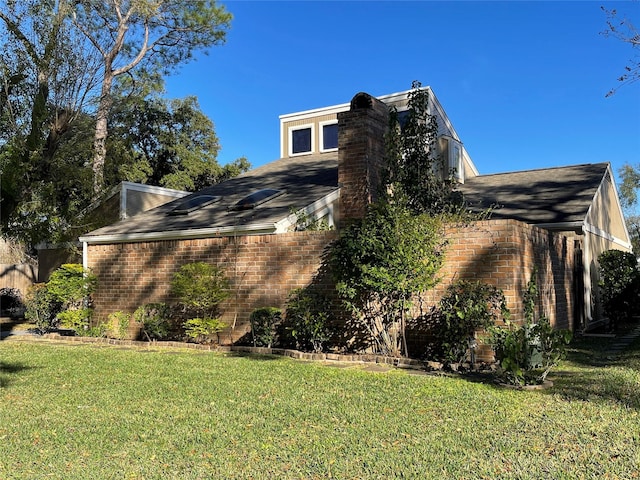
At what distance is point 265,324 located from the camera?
984cm

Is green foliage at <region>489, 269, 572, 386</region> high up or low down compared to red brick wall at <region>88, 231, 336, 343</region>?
down

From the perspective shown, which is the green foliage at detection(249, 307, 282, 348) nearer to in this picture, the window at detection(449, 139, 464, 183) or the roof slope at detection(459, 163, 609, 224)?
the roof slope at detection(459, 163, 609, 224)

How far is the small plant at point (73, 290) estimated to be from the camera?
12.4m

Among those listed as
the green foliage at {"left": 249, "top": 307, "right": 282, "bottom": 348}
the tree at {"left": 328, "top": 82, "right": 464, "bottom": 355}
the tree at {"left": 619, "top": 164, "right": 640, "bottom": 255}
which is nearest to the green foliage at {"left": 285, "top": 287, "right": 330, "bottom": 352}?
the green foliage at {"left": 249, "top": 307, "right": 282, "bottom": 348}

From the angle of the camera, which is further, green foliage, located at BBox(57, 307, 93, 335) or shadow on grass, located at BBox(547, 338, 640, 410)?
green foliage, located at BBox(57, 307, 93, 335)

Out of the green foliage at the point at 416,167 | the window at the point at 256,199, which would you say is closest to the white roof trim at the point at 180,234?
the window at the point at 256,199

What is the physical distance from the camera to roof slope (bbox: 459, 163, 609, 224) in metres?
13.7

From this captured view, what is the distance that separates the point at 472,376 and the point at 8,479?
5.44m

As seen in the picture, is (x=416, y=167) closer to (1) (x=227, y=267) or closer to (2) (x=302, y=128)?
(1) (x=227, y=267)

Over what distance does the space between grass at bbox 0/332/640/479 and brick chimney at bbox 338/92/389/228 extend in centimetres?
362

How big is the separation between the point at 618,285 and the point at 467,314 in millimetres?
7454

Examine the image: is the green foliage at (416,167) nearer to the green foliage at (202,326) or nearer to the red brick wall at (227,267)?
the red brick wall at (227,267)

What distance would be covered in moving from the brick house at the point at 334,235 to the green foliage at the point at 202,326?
0.95 feet

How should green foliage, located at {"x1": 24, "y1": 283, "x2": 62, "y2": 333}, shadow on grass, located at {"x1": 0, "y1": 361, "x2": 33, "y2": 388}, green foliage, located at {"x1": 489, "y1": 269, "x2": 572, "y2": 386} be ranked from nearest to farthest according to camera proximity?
green foliage, located at {"x1": 489, "y1": 269, "x2": 572, "y2": 386} < shadow on grass, located at {"x1": 0, "y1": 361, "x2": 33, "y2": 388} < green foliage, located at {"x1": 24, "y1": 283, "x2": 62, "y2": 333}
